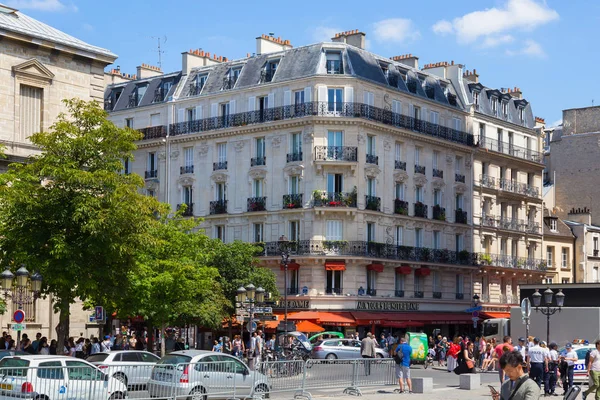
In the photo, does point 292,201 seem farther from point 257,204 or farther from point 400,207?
point 400,207

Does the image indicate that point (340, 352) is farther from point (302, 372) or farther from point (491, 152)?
point (491, 152)

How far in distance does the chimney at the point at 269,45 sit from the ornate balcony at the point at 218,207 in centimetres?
871

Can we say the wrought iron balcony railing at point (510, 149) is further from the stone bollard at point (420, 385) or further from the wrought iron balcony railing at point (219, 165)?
the stone bollard at point (420, 385)

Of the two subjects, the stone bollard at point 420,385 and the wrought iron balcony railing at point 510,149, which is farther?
the wrought iron balcony railing at point 510,149

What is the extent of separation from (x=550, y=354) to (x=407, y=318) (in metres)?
26.2

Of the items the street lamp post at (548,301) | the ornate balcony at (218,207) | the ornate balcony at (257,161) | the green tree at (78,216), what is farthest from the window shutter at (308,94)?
the green tree at (78,216)

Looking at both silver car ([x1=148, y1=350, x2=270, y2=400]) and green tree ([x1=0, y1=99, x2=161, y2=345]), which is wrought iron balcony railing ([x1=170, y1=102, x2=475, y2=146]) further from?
silver car ([x1=148, y1=350, x2=270, y2=400])

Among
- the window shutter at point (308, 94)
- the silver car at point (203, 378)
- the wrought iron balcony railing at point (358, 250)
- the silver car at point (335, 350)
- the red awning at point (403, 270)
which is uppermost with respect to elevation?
the window shutter at point (308, 94)

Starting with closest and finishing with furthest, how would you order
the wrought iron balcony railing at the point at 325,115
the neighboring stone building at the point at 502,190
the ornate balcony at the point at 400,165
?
the wrought iron balcony railing at the point at 325,115, the ornate balcony at the point at 400,165, the neighboring stone building at the point at 502,190

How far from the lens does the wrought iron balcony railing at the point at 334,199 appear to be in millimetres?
52375

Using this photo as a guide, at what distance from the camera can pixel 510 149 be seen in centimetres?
6569

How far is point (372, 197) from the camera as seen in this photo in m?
53.8

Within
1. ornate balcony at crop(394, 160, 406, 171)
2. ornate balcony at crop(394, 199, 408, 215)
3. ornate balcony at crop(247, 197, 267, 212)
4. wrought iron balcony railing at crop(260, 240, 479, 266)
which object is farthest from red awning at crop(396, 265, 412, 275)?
ornate balcony at crop(247, 197, 267, 212)

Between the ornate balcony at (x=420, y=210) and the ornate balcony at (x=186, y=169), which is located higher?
the ornate balcony at (x=186, y=169)
